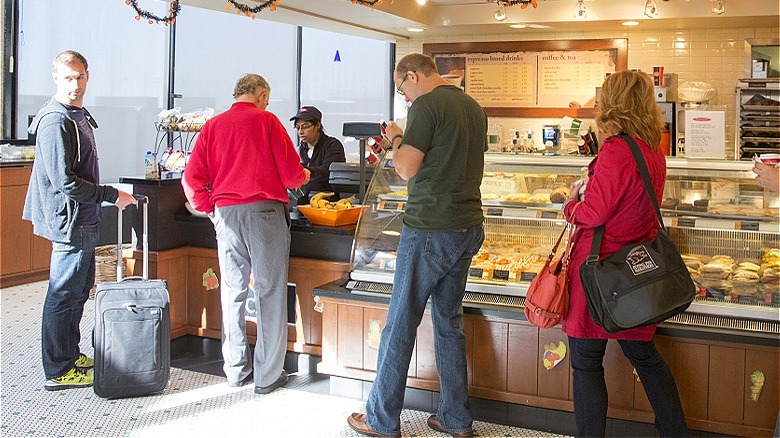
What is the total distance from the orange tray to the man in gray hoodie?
104cm

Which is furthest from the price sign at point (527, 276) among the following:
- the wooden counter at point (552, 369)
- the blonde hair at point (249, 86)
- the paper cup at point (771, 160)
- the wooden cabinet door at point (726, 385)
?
the blonde hair at point (249, 86)

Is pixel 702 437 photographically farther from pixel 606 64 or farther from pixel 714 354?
pixel 606 64

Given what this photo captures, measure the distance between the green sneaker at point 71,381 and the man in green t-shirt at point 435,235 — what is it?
1689mm

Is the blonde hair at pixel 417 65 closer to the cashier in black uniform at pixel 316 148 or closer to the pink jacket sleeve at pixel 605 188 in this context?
the pink jacket sleeve at pixel 605 188

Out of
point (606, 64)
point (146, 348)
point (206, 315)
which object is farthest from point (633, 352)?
point (606, 64)

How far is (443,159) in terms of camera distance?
3658mm

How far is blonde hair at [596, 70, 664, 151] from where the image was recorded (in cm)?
331

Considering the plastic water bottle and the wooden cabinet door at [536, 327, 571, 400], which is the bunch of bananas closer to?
the plastic water bottle

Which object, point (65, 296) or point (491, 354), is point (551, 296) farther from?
point (65, 296)

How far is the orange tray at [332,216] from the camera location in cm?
489

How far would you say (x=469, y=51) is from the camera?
9172 millimetres

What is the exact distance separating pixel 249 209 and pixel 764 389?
2704mm

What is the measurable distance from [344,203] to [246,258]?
741 millimetres

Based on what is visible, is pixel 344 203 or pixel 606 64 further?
pixel 606 64
